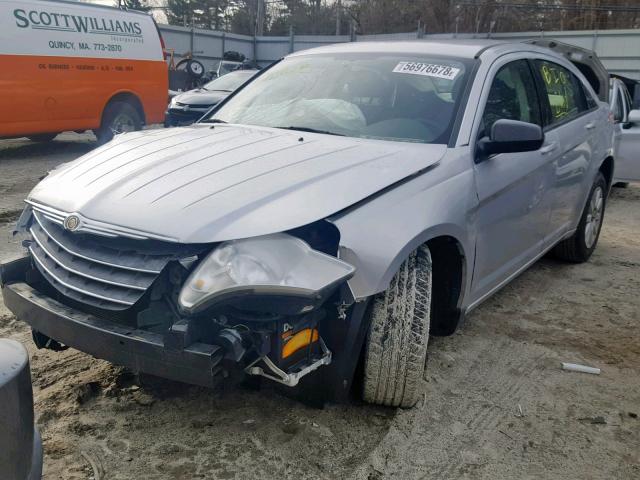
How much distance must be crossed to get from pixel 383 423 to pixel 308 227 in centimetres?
95

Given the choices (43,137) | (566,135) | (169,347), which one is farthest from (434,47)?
(43,137)

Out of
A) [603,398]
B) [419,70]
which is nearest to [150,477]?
[603,398]

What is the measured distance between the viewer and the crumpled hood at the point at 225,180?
2145mm

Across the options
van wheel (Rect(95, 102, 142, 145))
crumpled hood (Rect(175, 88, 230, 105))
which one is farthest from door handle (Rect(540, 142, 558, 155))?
van wheel (Rect(95, 102, 142, 145))

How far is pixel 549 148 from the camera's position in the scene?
3693 mm

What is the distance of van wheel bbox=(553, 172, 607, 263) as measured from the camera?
4777 mm

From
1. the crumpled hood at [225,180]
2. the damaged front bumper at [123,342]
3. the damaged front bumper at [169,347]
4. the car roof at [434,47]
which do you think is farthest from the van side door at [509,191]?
the damaged front bumper at [123,342]

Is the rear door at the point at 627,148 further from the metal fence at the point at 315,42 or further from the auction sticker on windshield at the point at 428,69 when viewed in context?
the metal fence at the point at 315,42

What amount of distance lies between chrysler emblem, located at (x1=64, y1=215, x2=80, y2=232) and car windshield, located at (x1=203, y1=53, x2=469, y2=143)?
1.32 m

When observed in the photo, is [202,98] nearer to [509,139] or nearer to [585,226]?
[585,226]

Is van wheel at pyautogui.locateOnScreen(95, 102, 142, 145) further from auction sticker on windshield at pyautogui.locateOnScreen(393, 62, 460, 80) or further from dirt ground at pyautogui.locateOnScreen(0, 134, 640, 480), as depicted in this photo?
auction sticker on windshield at pyautogui.locateOnScreen(393, 62, 460, 80)

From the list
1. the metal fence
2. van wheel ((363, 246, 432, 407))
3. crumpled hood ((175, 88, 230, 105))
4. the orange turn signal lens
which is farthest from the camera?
the metal fence

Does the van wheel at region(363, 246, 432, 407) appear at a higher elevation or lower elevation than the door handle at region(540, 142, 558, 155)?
lower

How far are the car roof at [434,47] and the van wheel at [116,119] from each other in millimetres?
6730
